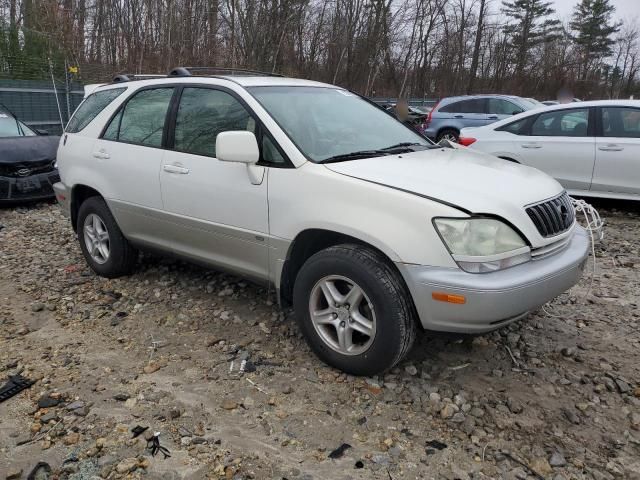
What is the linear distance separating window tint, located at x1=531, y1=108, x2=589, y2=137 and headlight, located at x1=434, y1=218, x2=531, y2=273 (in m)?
5.23

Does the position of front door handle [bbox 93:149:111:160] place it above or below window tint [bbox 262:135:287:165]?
below

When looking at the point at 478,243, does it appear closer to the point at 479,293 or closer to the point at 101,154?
the point at 479,293

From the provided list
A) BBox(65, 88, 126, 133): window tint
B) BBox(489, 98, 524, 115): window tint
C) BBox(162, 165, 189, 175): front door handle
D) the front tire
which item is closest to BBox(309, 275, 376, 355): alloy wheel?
the front tire

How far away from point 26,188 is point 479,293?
23.9 ft

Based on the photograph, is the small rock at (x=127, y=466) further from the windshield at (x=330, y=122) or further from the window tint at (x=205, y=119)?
the window tint at (x=205, y=119)

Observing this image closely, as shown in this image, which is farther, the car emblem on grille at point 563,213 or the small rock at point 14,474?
the car emblem on grille at point 563,213

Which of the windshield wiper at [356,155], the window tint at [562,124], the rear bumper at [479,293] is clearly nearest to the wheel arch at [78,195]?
the windshield wiper at [356,155]

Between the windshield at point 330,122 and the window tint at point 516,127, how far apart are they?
13.6ft

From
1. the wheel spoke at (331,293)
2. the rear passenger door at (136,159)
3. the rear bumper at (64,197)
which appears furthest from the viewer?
the rear bumper at (64,197)

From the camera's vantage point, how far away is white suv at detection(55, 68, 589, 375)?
2.76 meters

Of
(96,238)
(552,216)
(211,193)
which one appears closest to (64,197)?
(96,238)

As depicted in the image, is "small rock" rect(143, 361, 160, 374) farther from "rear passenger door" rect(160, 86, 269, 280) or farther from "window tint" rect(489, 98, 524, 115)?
"window tint" rect(489, 98, 524, 115)

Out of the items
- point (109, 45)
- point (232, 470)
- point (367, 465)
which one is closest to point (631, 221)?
point (367, 465)

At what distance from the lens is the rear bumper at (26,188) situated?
7688 millimetres
